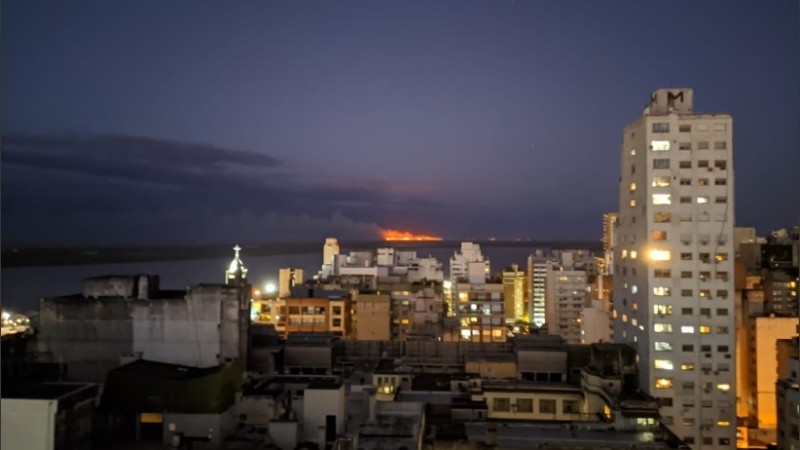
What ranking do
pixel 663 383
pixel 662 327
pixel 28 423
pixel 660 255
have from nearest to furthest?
pixel 28 423 → pixel 663 383 → pixel 662 327 → pixel 660 255

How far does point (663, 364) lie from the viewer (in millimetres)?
25094

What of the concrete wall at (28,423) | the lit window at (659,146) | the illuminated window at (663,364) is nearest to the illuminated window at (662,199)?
the lit window at (659,146)

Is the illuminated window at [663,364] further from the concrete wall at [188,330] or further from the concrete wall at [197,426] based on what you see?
the concrete wall at [197,426]

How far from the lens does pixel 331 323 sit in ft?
133

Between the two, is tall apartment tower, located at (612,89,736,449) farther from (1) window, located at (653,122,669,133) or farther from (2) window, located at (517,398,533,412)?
(2) window, located at (517,398,533,412)

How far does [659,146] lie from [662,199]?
2.25 metres

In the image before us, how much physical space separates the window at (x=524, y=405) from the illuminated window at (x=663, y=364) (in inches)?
279

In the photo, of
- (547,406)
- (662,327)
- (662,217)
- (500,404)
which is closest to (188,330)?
(500,404)

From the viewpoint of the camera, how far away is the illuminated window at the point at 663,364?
82.1 ft

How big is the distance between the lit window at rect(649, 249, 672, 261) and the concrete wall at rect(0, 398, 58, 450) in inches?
1032

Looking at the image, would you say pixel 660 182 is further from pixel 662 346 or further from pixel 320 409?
pixel 320 409

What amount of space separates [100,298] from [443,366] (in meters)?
13.7

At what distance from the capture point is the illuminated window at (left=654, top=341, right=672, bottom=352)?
991 inches

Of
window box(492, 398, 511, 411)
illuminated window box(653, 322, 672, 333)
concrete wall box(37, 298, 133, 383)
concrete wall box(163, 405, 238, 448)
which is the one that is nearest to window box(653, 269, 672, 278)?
illuminated window box(653, 322, 672, 333)
